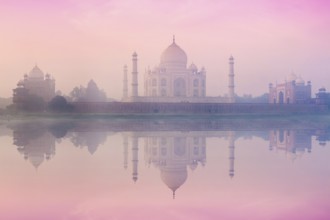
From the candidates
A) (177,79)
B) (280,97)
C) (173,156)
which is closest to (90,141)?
(173,156)

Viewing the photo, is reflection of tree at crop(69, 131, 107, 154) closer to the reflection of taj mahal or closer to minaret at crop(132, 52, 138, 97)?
the reflection of taj mahal

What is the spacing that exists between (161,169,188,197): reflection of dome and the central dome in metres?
26.8

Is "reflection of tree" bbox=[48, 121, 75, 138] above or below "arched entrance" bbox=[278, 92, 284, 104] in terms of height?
below

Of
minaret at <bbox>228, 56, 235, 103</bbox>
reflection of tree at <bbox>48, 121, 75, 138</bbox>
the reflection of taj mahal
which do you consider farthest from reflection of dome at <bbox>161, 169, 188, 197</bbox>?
minaret at <bbox>228, 56, 235, 103</bbox>

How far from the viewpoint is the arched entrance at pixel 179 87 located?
32.5 m

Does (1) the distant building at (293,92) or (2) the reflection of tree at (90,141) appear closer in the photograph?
(2) the reflection of tree at (90,141)

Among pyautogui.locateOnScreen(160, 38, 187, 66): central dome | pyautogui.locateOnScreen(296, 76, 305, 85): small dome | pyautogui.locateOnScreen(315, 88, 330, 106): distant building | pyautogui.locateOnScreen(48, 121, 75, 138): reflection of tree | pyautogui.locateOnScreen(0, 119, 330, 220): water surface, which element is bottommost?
pyautogui.locateOnScreen(0, 119, 330, 220): water surface

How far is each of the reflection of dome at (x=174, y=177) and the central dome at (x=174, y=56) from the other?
26759mm

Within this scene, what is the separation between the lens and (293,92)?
1264 inches

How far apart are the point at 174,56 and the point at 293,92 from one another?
10.0m

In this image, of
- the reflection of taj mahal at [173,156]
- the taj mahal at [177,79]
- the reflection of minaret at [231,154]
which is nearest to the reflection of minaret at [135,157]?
the reflection of taj mahal at [173,156]

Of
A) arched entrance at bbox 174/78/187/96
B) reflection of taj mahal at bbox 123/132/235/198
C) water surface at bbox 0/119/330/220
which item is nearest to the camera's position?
water surface at bbox 0/119/330/220

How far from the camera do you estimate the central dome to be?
32.5 m

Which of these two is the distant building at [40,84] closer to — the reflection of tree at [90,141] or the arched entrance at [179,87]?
the arched entrance at [179,87]
